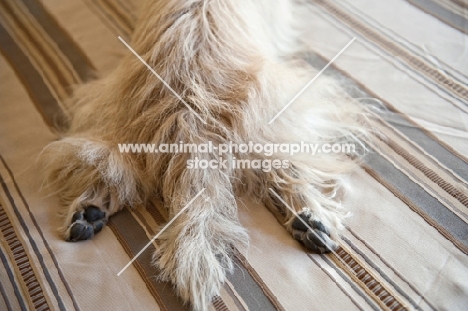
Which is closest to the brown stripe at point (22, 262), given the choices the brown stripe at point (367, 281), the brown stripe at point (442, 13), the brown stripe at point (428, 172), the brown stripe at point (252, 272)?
the brown stripe at point (252, 272)

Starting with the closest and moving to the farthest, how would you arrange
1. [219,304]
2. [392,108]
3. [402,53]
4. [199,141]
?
[219,304]
[199,141]
[392,108]
[402,53]

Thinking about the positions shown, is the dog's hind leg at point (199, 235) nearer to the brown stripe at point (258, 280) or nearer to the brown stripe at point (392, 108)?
the brown stripe at point (258, 280)

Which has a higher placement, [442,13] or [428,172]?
[442,13]

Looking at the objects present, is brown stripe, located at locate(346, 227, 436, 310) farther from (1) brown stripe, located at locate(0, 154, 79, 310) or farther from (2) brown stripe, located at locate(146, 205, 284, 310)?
(1) brown stripe, located at locate(0, 154, 79, 310)

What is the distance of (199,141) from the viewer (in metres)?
0.85

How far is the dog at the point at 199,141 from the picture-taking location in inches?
32.6

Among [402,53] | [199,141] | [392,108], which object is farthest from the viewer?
[402,53]

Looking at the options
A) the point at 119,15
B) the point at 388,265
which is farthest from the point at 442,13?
the point at 119,15

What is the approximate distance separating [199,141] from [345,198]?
313 millimetres

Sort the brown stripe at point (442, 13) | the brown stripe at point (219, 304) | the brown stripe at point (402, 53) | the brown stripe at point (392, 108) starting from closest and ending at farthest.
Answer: the brown stripe at point (219, 304)
the brown stripe at point (392, 108)
the brown stripe at point (402, 53)
the brown stripe at point (442, 13)

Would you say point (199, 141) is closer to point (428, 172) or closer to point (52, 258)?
point (52, 258)

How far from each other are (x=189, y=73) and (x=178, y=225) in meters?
0.29

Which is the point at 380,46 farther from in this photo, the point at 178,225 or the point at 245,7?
the point at 178,225

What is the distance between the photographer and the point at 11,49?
1.24m
